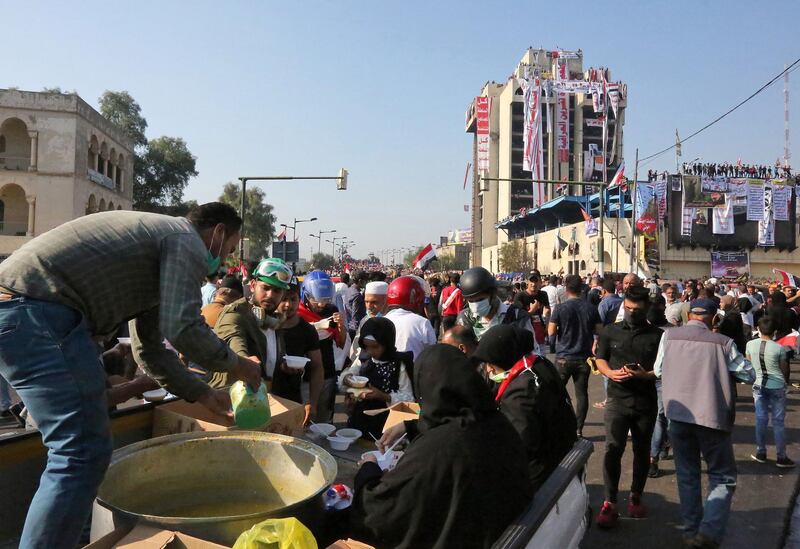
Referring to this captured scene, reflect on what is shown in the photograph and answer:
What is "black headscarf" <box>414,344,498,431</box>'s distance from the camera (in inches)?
88.0

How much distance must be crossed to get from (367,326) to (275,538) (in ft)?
9.46

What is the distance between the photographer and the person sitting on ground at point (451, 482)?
83.0 inches

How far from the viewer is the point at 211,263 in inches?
93.7

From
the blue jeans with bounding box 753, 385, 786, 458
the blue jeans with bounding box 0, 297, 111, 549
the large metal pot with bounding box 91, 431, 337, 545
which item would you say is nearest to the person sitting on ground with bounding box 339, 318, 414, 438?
the large metal pot with bounding box 91, 431, 337, 545

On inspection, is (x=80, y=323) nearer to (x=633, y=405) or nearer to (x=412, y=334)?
(x=412, y=334)

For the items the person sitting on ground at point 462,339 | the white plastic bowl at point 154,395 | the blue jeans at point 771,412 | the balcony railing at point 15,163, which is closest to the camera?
the white plastic bowl at point 154,395

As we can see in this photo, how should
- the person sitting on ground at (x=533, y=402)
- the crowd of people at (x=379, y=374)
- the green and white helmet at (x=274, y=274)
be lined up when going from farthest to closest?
the green and white helmet at (x=274, y=274) → the person sitting on ground at (x=533, y=402) → the crowd of people at (x=379, y=374)

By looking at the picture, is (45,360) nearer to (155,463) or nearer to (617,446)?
(155,463)

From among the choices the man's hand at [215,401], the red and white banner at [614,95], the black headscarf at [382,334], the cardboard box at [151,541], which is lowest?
the cardboard box at [151,541]

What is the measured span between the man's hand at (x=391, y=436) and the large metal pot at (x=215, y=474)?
2.34 feet

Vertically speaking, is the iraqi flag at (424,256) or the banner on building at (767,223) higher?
the banner on building at (767,223)

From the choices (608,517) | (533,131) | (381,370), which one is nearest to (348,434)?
(381,370)

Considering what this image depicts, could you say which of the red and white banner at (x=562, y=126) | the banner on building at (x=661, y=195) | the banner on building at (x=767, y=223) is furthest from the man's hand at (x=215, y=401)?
the red and white banner at (x=562, y=126)

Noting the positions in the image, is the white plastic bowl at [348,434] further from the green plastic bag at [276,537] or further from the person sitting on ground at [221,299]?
the green plastic bag at [276,537]
